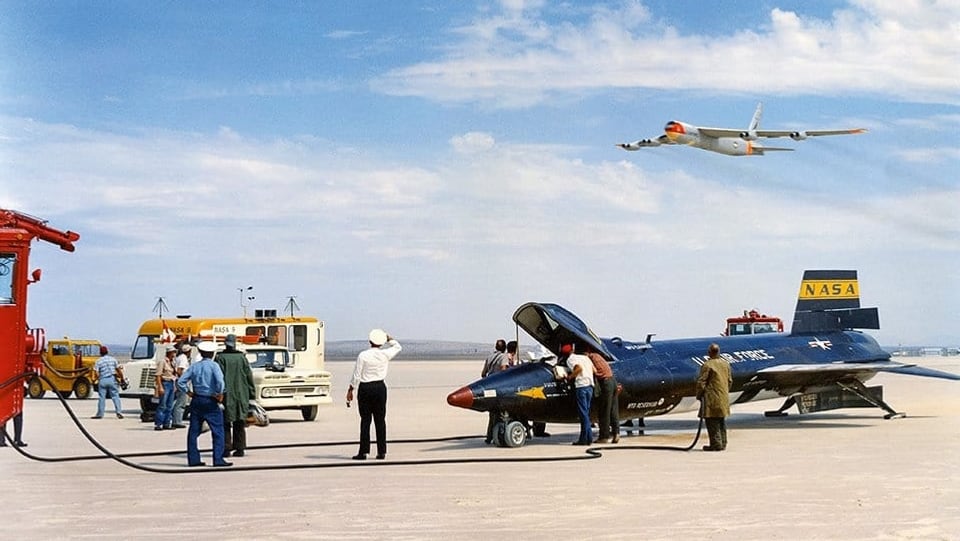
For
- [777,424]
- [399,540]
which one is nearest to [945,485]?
[399,540]

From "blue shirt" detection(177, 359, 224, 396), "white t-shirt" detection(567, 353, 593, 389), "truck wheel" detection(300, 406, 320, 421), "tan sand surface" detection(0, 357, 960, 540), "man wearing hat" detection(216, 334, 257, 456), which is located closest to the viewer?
"tan sand surface" detection(0, 357, 960, 540)

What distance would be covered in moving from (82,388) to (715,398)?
25.1 meters

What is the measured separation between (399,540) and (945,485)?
7.31 m

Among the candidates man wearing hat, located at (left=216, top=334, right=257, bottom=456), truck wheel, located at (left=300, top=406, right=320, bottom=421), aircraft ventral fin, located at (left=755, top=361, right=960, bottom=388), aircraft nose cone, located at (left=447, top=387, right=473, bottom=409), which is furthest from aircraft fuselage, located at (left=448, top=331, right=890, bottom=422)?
truck wheel, located at (left=300, top=406, right=320, bottom=421)

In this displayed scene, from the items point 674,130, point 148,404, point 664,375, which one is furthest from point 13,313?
point 674,130

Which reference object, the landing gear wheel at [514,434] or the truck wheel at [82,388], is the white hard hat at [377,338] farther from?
the truck wheel at [82,388]

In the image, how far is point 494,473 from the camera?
14742 millimetres

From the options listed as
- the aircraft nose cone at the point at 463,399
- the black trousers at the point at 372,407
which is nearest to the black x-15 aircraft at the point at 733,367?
the aircraft nose cone at the point at 463,399

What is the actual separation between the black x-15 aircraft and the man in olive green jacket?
2270mm

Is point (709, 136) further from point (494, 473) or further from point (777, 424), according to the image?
point (494, 473)

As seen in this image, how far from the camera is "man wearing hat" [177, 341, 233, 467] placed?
50.5 ft

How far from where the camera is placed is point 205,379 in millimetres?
15422

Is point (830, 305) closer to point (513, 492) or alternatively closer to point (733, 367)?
point (733, 367)

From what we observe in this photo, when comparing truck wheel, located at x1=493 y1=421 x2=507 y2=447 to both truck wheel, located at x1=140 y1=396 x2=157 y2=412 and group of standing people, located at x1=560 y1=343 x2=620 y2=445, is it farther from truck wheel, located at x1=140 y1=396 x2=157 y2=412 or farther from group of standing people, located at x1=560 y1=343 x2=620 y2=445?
truck wheel, located at x1=140 y1=396 x2=157 y2=412
